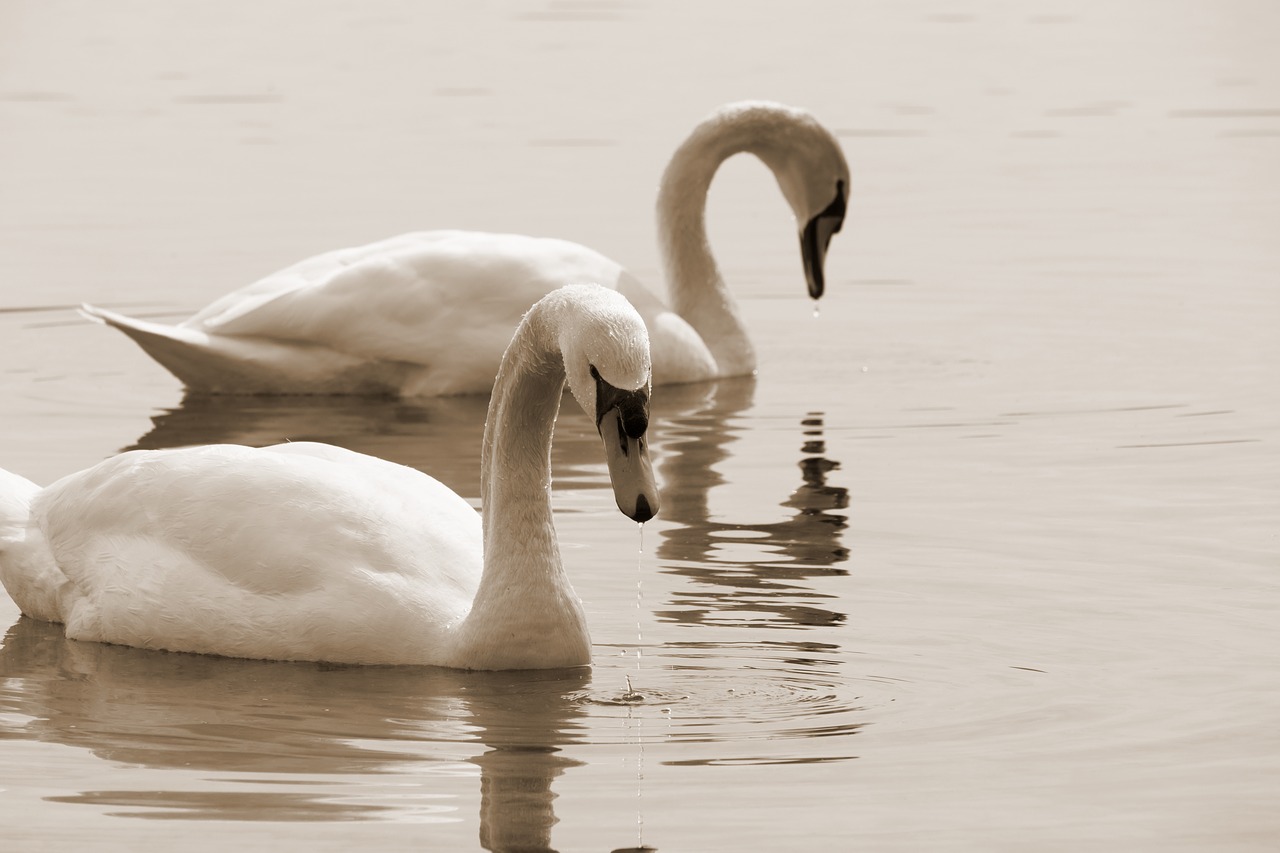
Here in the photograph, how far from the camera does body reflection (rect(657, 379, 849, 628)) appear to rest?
9680mm

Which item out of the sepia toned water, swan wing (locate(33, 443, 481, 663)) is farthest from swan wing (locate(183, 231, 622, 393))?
swan wing (locate(33, 443, 481, 663))

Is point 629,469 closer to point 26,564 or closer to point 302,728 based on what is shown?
point 302,728

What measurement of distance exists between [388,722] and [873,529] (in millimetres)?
3372

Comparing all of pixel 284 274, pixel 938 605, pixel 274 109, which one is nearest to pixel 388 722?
pixel 938 605

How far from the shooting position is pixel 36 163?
77.3ft

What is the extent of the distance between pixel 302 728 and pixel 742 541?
3.07 metres

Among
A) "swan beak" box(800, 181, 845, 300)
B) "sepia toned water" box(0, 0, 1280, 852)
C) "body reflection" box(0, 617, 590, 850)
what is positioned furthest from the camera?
"swan beak" box(800, 181, 845, 300)

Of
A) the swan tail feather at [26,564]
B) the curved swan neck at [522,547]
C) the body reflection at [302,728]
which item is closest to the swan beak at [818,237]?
the swan tail feather at [26,564]

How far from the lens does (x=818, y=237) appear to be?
54.1ft

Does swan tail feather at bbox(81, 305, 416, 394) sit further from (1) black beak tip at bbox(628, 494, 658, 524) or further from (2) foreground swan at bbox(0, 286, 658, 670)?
(1) black beak tip at bbox(628, 494, 658, 524)

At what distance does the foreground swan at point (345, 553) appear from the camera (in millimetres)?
8812

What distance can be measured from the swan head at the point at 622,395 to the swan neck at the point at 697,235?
24.5 ft

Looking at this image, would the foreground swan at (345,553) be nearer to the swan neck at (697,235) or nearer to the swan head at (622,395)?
the swan head at (622,395)

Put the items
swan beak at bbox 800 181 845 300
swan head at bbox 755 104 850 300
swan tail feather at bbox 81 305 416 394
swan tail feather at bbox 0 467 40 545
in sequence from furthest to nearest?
swan beak at bbox 800 181 845 300
swan head at bbox 755 104 850 300
swan tail feather at bbox 81 305 416 394
swan tail feather at bbox 0 467 40 545
